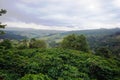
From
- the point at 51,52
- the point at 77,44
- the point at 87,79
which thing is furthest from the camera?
the point at 77,44

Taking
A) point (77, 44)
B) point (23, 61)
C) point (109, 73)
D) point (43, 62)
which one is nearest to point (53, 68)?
point (43, 62)

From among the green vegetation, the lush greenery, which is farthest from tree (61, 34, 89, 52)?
the lush greenery

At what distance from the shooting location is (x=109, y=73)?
46.9 m

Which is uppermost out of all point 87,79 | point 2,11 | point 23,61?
point 2,11

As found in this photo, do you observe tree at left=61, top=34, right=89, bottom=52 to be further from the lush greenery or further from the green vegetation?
the lush greenery

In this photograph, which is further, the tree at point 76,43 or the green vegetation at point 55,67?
the tree at point 76,43

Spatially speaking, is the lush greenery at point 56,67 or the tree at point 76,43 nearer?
the lush greenery at point 56,67

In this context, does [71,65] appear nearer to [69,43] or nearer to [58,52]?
[58,52]

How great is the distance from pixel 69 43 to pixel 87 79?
56.5 m

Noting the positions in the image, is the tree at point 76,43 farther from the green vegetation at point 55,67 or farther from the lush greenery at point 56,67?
the lush greenery at point 56,67

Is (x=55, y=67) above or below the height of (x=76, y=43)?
below

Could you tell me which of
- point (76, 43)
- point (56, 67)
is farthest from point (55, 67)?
point (76, 43)

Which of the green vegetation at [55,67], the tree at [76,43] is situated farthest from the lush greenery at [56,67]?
the tree at [76,43]

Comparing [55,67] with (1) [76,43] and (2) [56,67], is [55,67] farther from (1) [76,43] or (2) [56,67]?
(1) [76,43]
